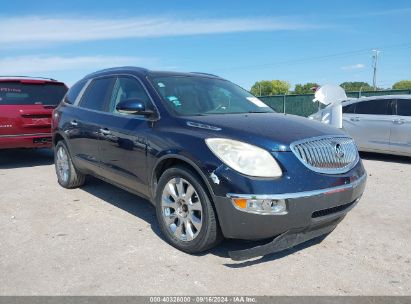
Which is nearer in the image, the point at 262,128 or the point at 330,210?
the point at 330,210

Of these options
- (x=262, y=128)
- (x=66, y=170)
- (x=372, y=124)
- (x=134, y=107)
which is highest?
(x=134, y=107)

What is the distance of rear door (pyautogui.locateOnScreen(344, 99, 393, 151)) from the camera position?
8.91 metres

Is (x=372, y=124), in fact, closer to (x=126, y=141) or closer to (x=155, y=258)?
(x=126, y=141)

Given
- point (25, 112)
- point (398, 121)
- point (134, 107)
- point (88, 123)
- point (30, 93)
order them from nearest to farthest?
point (134, 107) < point (88, 123) < point (25, 112) < point (30, 93) < point (398, 121)

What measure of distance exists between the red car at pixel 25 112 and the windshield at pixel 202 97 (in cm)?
450

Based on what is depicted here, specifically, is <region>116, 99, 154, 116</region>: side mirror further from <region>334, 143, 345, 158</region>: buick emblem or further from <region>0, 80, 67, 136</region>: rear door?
<region>0, 80, 67, 136</region>: rear door

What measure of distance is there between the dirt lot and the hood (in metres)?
1.10

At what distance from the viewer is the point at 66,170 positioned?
627 cm

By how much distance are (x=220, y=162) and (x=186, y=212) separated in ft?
2.30

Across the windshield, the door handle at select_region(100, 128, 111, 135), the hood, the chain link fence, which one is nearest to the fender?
the hood

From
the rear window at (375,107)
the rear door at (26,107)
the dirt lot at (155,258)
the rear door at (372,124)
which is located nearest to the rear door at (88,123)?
the dirt lot at (155,258)

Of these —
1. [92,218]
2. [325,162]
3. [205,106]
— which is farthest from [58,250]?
[325,162]

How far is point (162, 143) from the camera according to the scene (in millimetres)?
3926

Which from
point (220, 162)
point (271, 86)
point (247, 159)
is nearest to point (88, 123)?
point (220, 162)
